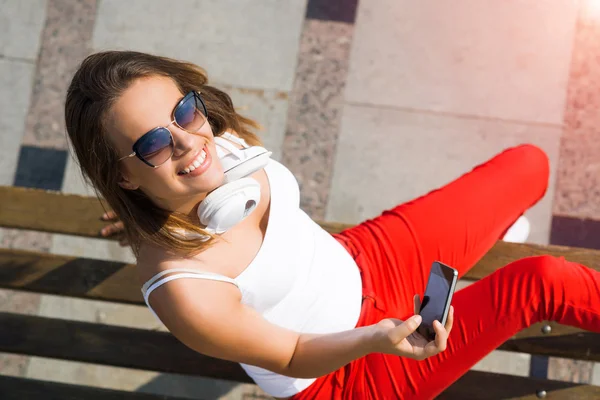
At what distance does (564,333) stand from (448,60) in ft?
5.45

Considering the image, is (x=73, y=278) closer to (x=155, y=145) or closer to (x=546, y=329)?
(x=155, y=145)

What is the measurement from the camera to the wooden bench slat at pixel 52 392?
8.55 ft

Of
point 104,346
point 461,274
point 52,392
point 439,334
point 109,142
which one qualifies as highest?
point 109,142

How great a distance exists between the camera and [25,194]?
8.80 feet

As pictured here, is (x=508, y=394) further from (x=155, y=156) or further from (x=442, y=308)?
(x=155, y=156)

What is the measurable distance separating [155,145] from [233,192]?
26 centimetres

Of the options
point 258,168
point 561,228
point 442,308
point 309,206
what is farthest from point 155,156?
point 561,228

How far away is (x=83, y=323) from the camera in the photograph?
8.63 feet

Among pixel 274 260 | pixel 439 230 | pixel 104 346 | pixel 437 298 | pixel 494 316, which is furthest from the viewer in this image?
pixel 104 346

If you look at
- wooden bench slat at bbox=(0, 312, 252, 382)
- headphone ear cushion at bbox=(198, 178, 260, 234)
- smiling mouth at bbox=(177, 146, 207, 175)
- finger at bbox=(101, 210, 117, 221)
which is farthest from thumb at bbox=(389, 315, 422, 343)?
finger at bbox=(101, 210, 117, 221)

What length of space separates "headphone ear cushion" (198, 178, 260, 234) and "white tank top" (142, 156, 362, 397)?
13 cm

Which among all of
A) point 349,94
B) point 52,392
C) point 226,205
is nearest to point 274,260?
point 226,205

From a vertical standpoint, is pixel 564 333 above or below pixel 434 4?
below

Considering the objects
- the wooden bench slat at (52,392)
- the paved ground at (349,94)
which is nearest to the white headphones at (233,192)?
the wooden bench slat at (52,392)
